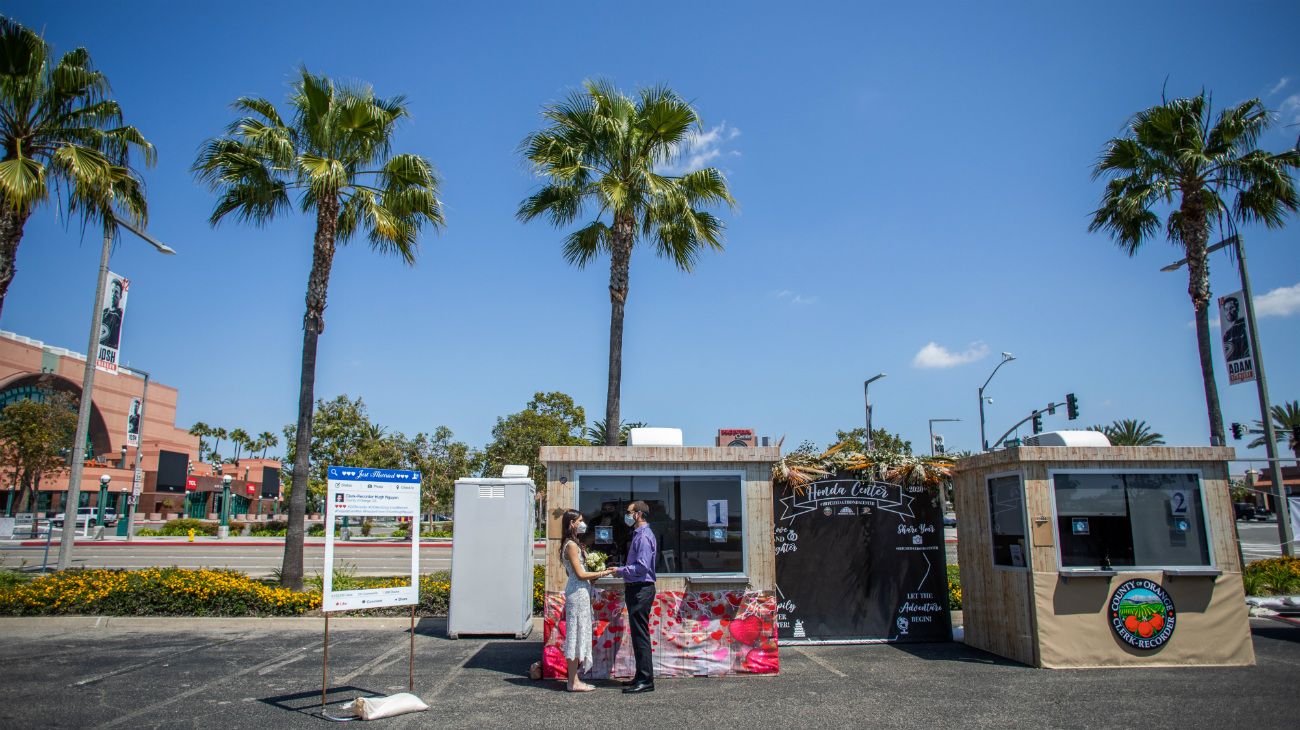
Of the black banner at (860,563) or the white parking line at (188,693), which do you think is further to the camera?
the black banner at (860,563)

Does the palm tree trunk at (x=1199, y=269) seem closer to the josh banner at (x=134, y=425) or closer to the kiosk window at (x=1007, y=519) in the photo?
the kiosk window at (x=1007, y=519)

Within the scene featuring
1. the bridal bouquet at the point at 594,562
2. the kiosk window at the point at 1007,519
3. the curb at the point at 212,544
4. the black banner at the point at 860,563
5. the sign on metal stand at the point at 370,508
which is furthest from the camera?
the curb at the point at 212,544

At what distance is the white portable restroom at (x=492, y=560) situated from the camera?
1059cm

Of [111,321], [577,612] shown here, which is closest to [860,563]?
[577,612]

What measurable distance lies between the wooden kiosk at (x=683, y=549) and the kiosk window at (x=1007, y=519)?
118 inches

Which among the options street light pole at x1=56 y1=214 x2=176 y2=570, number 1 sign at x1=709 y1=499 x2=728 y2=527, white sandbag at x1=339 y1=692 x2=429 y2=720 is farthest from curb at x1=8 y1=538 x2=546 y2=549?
white sandbag at x1=339 y1=692 x2=429 y2=720

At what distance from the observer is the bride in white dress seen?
7434mm

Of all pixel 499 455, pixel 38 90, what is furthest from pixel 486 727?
pixel 499 455

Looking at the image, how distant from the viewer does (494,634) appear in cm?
1062

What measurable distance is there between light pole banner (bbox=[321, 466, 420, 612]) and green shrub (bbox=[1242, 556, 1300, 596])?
13804 mm

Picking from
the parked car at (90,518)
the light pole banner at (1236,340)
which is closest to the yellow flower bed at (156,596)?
the light pole banner at (1236,340)

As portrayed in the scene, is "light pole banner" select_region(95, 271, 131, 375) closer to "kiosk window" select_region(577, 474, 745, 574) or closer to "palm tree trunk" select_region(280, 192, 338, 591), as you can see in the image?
"palm tree trunk" select_region(280, 192, 338, 591)

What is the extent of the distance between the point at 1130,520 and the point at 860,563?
3.26 m

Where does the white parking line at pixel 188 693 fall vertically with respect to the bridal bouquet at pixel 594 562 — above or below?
below
